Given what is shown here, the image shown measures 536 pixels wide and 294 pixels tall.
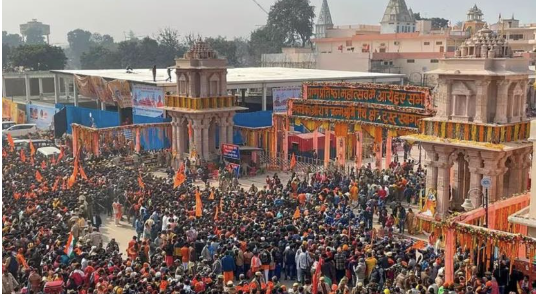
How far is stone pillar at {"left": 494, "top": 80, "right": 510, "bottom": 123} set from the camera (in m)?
20.1

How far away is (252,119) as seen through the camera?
39469 millimetres

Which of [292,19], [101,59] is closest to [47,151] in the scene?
[101,59]

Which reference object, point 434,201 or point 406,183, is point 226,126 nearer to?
point 406,183

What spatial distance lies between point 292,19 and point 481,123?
80775mm

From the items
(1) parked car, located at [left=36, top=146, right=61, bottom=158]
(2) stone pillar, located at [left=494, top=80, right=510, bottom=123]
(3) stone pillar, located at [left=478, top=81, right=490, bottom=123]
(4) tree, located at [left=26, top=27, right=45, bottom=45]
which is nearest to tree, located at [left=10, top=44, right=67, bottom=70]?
(1) parked car, located at [left=36, top=146, right=61, bottom=158]

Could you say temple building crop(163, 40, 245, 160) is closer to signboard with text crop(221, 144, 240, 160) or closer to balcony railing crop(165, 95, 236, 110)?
balcony railing crop(165, 95, 236, 110)

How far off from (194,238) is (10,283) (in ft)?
16.3

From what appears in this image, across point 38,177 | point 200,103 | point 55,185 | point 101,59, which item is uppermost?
point 101,59

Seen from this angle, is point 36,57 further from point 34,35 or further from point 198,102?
point 34,35

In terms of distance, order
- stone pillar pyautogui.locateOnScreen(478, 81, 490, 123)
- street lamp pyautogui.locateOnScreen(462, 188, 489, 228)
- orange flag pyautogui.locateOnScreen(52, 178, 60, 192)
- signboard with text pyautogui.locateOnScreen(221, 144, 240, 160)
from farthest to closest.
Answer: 1. signboard with text pyautogui.locateOnScreen(221, 144, 240, 160)
2. orange flag pyautogui.locateOnScreen(52, 178, 60, 192)
3. stone pillar pyautogui.locateOnScreen(478, 81, 490, 123)
4. street lamp pyautogui.locateOnScreen(462, 188, 489, 228)

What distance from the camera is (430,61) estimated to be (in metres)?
63.7

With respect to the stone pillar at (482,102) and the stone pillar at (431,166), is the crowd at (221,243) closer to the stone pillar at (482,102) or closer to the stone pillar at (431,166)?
the stone pillar at (431,166)

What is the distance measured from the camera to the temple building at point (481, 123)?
2008 centimetres

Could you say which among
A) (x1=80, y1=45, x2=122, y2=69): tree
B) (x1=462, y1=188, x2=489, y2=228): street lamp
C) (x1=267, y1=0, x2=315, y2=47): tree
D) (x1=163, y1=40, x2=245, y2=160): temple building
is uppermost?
(x1=267, y1=0, x2=315, y2=47): tree
